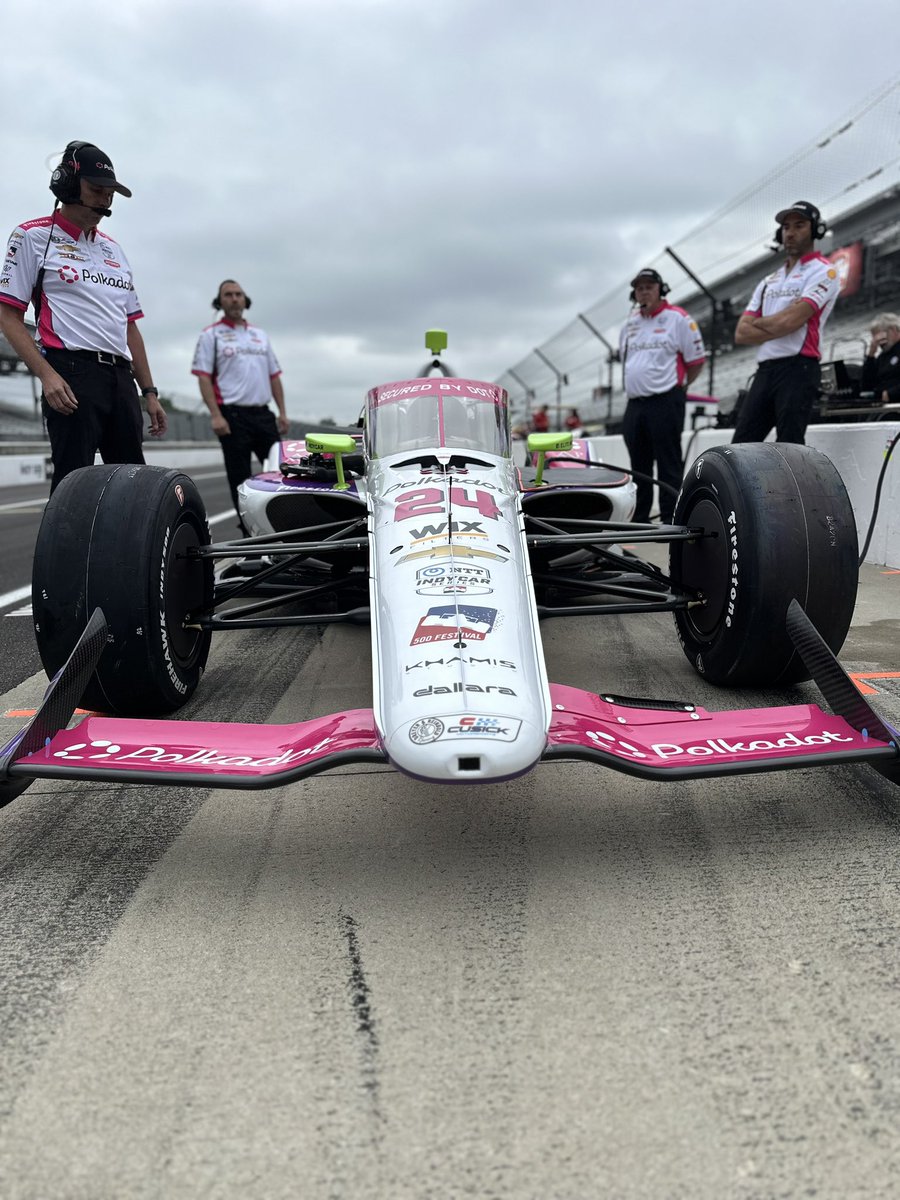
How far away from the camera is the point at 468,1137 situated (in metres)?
1.23

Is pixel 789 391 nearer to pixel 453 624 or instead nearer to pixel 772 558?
pixel 772 558

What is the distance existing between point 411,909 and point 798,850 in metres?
0.93

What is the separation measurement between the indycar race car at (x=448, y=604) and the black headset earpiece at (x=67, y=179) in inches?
57.6

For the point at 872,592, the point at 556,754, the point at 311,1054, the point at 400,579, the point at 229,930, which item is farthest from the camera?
the point at 872,592

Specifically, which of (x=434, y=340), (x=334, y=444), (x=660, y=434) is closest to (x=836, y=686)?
(x=334, y=444)

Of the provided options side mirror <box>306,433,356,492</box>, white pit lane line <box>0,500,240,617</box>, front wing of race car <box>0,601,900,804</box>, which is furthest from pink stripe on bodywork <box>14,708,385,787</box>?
white pit lane line <box>0,500,240,617</box>

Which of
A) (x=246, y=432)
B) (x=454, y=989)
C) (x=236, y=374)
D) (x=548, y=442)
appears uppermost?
(x=236, y=374)

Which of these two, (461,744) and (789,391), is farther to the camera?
(789,391)

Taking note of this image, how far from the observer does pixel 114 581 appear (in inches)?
106

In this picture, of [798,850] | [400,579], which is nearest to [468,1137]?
[798,850]

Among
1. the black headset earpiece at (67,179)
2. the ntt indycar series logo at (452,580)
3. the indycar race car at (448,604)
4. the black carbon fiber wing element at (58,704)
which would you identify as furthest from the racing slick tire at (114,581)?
the black headset earpiece at (67,179)

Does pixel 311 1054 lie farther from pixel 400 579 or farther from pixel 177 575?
pixel 177 575

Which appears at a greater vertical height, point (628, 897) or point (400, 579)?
point (400, 579)

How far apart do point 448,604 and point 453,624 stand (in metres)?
0.10
